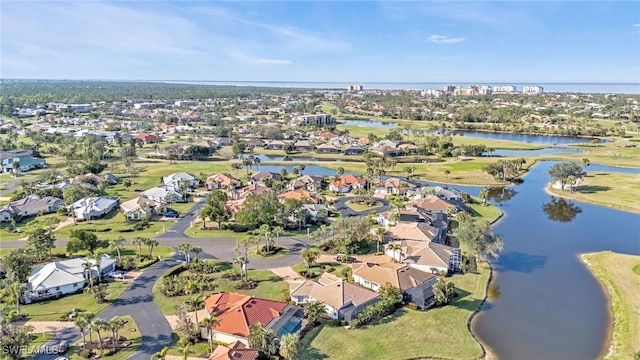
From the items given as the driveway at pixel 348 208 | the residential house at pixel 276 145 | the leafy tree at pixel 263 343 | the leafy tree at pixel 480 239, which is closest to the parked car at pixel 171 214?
the driveway at pixel 348 208

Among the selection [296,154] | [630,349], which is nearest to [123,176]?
[296,154]

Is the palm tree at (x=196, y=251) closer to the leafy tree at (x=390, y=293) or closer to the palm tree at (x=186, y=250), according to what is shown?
the palm tree at (x=186, y=250)

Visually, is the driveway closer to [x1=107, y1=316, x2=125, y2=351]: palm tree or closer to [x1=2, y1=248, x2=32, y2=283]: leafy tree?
[x1=107, y1=316, x2=125, y2=351]: palm tree

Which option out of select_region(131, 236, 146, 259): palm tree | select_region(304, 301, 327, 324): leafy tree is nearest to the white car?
select_region(131, 236, 146, 259): palm tree

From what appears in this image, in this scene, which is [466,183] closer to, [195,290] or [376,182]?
[376,182]

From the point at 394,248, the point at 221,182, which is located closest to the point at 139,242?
the point at 394,248

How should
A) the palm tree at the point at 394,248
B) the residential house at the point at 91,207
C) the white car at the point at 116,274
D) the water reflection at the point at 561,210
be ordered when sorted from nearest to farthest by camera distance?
the white car at the point at 116,274 → the palm tree at the point at 394,248 → the residential house at the point at 91,207 → the water reflection at the point at 561,210
